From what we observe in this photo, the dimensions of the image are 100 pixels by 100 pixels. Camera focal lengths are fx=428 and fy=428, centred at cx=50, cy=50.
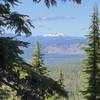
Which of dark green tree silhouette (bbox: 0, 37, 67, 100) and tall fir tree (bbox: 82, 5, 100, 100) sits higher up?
dark green tree silhouette (bbox: 0, 37, 67, 100)

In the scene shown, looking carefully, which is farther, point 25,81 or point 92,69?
point 92,69

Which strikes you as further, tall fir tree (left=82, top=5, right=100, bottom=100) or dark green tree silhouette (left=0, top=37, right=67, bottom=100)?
tall fir tree (left=82, top=5, right=100, bottom=100)

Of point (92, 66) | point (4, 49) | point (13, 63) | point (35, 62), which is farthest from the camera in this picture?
point (35, 62)

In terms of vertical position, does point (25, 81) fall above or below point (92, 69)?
above

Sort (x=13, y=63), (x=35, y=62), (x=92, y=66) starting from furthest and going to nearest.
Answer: (x=35, y=62), (x=92, y=66), (x=13, y=63)

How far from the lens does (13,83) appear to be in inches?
385

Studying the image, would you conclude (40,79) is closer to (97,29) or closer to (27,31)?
(27,31)

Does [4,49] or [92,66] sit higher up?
[4,49]

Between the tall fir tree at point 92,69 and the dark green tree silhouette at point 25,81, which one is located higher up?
the dark green tree silhouette at point 25,81

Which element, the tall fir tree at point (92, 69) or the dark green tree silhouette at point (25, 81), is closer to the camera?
the dark green tree silhouette at point (25, 81)

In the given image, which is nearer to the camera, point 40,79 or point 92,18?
point 40,79

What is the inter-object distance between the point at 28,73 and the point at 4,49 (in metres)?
1.35

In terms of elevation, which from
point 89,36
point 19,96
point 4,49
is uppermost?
point 4,49

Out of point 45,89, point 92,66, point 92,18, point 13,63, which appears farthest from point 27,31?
point 92,18
